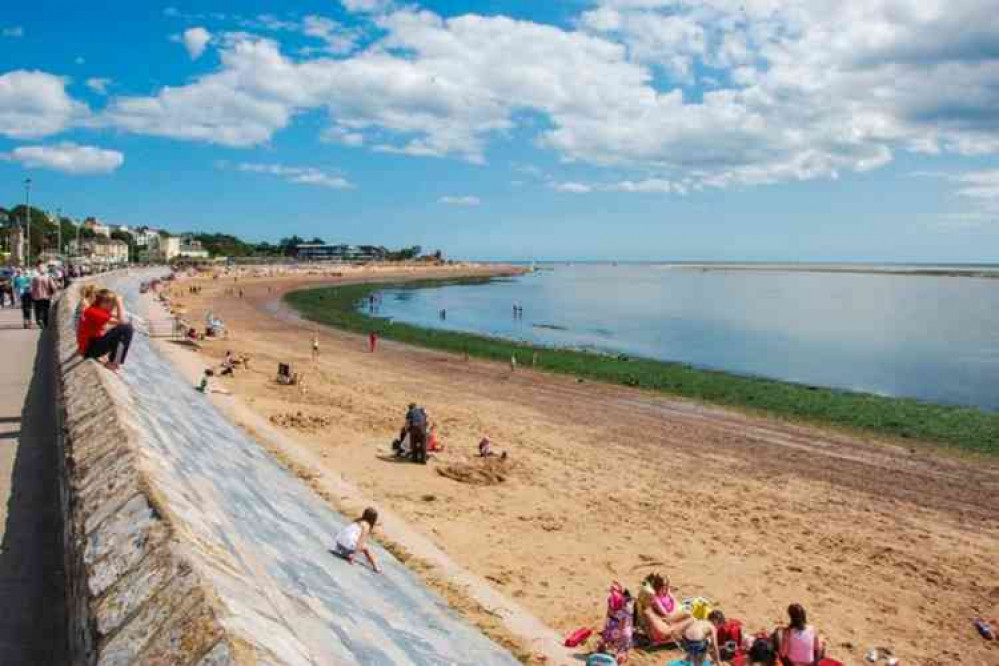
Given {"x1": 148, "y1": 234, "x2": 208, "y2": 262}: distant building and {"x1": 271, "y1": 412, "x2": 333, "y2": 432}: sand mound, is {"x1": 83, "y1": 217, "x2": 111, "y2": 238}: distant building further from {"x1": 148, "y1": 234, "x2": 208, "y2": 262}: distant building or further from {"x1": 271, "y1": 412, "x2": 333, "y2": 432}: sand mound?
{"x1": 271, "y1": 412, "x2": 333, "y2": 432}: sand mound

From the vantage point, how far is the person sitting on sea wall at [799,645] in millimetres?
7645

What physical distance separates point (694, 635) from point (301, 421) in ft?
37.8

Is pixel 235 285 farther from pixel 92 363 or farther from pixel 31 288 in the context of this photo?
pixel 92 363

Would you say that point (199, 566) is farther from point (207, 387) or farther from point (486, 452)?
point (207, 387)

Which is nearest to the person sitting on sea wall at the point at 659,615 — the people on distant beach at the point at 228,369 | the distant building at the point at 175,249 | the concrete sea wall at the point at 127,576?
the concrete sea wall at the point at 127,576

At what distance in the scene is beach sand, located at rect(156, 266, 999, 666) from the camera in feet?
31.0

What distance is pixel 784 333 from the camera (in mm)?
56594

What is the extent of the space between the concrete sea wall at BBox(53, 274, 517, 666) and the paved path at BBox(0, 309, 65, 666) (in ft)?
0.97

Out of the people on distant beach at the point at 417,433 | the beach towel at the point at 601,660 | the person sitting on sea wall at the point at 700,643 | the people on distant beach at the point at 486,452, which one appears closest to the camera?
the beach towel at the point at 601,660

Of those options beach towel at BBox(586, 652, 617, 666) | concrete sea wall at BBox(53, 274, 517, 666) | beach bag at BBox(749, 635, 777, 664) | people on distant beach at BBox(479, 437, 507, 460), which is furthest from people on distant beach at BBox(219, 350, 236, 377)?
beach bag at BBox(749, 635, 777, 664)

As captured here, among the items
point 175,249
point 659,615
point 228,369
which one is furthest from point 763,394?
point 175,249

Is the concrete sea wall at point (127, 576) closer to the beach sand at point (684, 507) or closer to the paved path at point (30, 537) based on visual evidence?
the paved path at point (30, 537)

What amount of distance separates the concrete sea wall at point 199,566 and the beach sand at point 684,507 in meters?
2.39

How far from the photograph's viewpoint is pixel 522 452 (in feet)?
54.4
